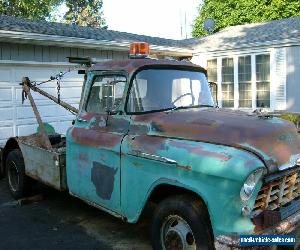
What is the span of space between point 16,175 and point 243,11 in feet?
96.0

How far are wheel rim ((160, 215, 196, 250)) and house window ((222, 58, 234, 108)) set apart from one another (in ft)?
36.8

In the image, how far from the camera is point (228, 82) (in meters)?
14.8

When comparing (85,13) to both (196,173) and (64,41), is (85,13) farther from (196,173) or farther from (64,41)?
(196,173)

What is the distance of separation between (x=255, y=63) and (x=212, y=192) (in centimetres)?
1110

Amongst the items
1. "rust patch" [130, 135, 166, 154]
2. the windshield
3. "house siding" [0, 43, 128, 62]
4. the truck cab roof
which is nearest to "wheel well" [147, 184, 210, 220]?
"rust patch" [130, 135, 166, 154]

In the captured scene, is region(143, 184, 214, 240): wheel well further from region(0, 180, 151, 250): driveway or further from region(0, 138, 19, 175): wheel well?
region(0, 138, 19, 175): wheel well

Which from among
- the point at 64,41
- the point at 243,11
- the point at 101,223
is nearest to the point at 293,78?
the point at 64,41

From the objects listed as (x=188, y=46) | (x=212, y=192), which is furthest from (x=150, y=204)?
(x=188, y=46)

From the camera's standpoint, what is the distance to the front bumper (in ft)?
11.3

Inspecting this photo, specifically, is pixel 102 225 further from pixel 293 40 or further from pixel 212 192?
pixel 293 40

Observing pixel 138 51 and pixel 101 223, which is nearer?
pixel 138 51

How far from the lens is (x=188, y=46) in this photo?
52.9 feet

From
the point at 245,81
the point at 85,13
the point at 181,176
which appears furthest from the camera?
the point at 85,13

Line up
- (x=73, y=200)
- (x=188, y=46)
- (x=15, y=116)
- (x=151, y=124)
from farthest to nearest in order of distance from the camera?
(x=188, y=46) < (x=15, y=116) < (x=73, y=200) < (x=151, y=124)
